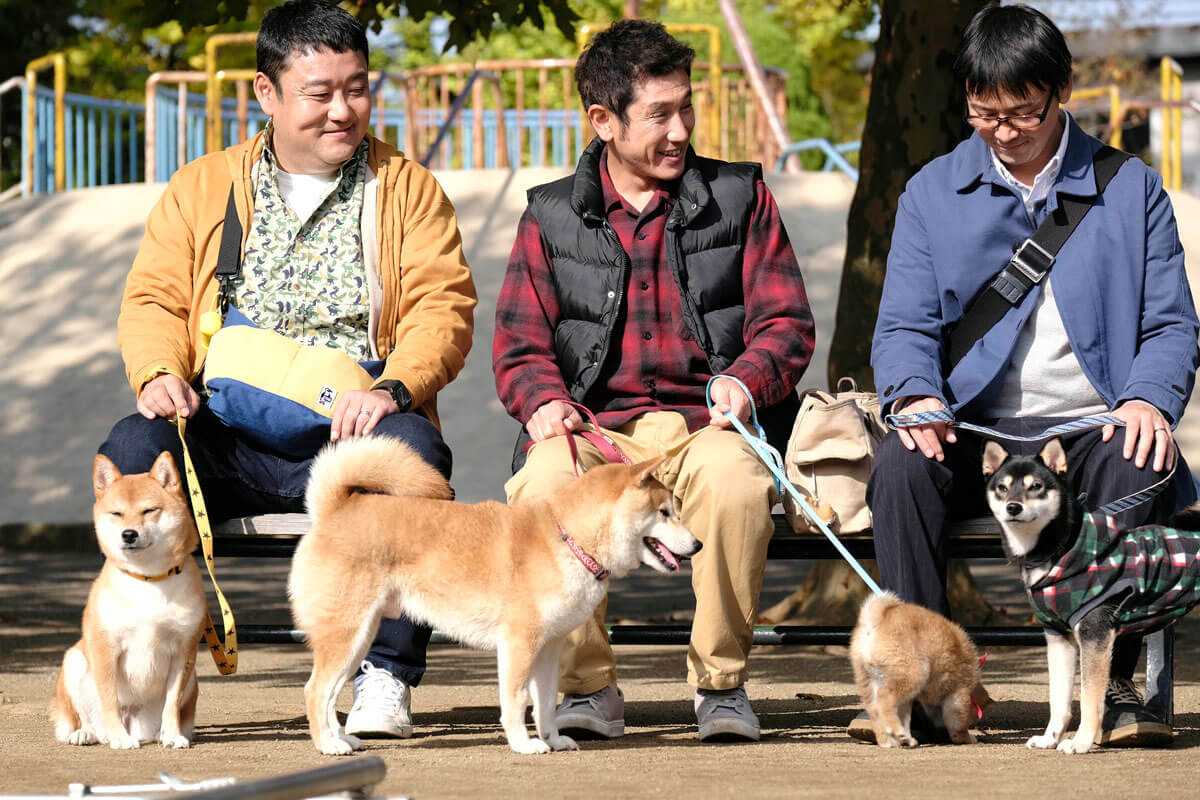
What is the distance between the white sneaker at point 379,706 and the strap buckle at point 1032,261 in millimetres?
2158

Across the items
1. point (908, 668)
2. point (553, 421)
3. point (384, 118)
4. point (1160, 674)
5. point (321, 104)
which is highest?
point (321, 104)

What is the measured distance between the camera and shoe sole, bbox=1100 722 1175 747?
13.8ft

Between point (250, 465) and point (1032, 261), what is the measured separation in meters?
2.42

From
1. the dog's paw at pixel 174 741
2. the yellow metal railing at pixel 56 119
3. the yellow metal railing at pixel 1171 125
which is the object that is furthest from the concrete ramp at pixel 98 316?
the dog's paw at pixel 174 741

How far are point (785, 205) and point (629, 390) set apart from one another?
35.8 feet

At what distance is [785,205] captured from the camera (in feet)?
50.4

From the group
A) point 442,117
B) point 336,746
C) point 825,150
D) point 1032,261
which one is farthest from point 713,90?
point 336,746

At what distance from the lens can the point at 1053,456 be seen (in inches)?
164

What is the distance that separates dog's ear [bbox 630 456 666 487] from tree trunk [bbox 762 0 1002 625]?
11.3 feet

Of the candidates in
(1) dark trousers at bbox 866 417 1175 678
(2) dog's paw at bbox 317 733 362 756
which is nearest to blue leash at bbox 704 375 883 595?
(1) dark trousers at bbox 866 417 1175 678

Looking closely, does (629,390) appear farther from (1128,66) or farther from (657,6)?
(657,6)

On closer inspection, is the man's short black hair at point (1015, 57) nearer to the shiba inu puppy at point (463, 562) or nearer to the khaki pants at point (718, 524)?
the khaki pants at point (718, 524)

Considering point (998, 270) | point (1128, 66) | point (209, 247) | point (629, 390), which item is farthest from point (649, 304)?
point (1128, 66)

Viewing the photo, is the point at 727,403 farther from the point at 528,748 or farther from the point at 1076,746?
the point at 1076,746
